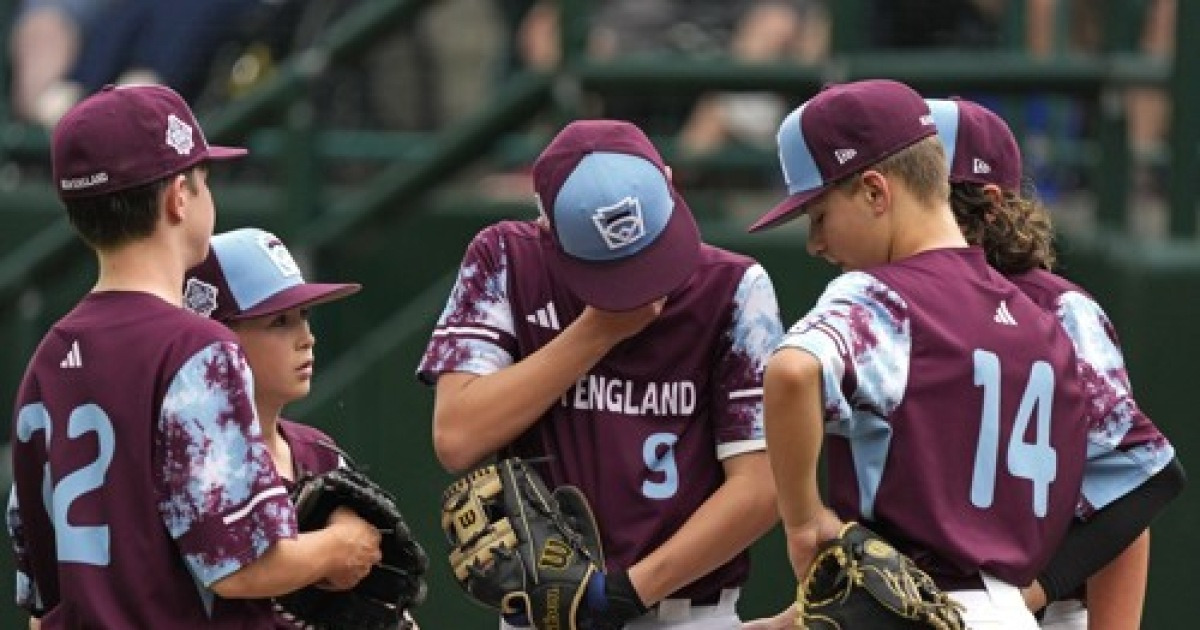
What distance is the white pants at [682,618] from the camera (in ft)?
14.1

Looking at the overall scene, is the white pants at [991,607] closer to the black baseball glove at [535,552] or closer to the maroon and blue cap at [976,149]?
the black baseball glove at [535,552]

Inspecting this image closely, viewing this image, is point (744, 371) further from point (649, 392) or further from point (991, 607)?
point (991, 607)

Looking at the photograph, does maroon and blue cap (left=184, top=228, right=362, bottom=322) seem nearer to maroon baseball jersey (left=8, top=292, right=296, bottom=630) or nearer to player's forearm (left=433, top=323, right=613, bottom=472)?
player's forearm (left=433, top=323, right=613, bottom=472)

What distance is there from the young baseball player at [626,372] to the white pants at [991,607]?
447mm

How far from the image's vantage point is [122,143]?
394 cm

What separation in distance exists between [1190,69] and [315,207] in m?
2.81

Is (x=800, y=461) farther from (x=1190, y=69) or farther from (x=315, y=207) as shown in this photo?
(x=315, y=207)

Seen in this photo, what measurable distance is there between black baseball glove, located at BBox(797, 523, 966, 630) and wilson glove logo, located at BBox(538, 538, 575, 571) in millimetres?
453

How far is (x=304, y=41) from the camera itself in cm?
881

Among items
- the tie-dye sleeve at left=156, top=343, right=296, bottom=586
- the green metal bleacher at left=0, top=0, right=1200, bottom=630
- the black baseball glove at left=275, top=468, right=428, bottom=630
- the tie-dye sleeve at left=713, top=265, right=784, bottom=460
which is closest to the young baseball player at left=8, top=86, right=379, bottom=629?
the tie-dye sleeve at left=156, top=343, right=296, bottom=586

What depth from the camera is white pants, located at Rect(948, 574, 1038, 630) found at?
3.96m

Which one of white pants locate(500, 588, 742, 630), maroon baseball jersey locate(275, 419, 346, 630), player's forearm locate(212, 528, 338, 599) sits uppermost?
player's forearm locate(212, 528, 338, 599)

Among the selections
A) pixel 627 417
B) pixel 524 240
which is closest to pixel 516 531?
pixel 627 417

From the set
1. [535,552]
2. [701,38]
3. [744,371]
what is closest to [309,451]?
[535,552]
